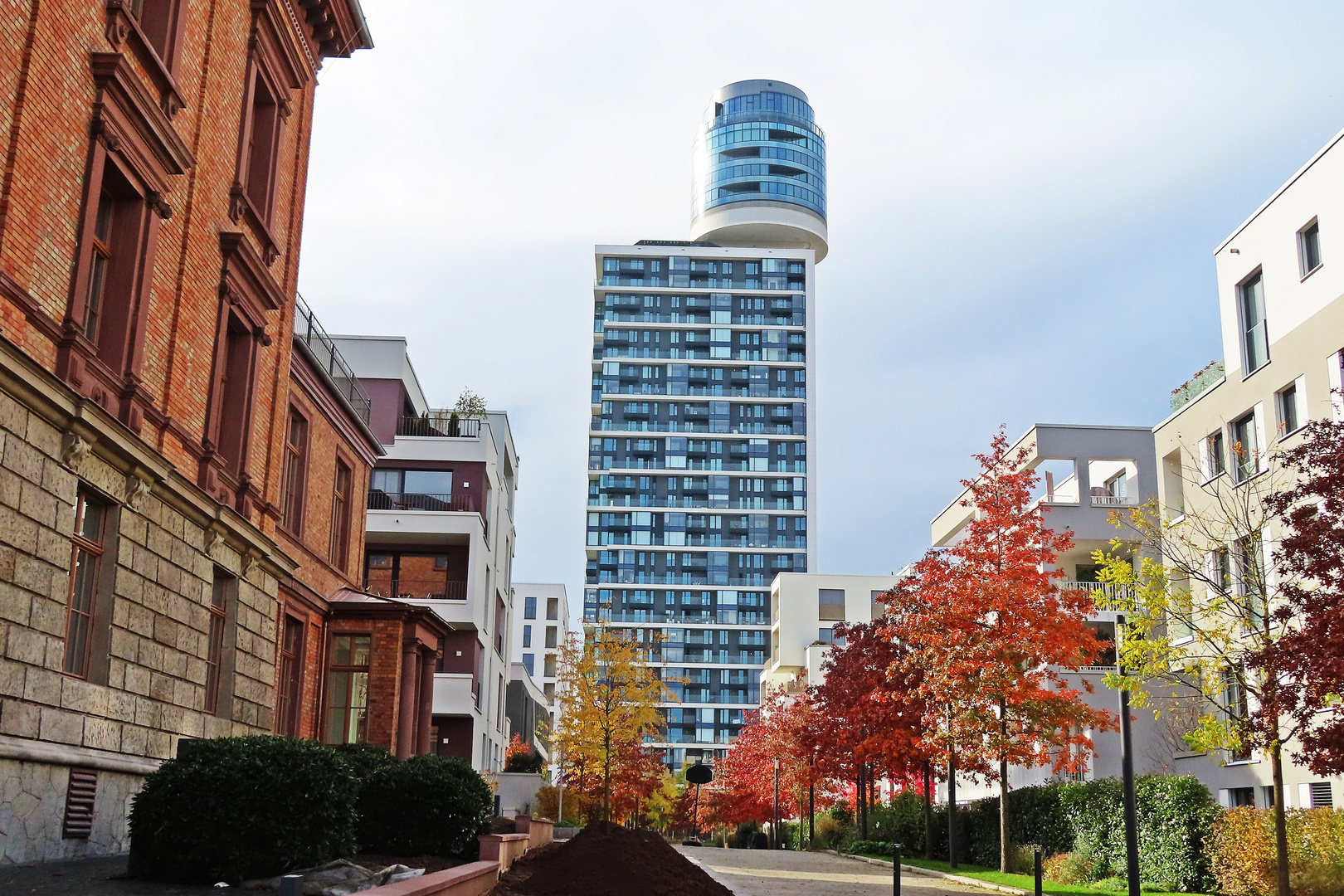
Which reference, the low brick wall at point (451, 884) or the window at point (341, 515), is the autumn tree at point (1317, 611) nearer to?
the low brick wall at point (451, 884)

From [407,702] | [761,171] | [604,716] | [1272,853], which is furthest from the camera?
[761,171]

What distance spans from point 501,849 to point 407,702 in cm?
1211

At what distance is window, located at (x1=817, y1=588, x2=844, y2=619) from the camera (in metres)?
107

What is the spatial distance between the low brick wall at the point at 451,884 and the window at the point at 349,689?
12.0m

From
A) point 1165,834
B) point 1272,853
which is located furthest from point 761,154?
point 1272,853

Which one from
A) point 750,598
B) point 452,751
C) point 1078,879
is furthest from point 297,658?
point 750,598

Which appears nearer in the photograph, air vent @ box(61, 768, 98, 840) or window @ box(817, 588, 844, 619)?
air vent @ box(61, 768, 98, 840)

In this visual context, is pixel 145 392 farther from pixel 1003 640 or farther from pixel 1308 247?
pixel 1308 247

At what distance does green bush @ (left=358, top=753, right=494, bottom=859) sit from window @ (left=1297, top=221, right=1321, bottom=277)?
21.6 metres

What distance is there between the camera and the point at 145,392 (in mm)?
16156

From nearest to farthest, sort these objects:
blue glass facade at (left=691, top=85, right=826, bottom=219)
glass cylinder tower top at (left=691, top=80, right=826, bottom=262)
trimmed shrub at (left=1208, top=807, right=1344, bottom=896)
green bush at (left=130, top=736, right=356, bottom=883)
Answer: green bush at (left=130, top=736, right=356, bottom=883) < trimmed shrub at (left=1208, top=807, right=1344, bottom=896) < glass cylinder tower top at (left=691, top=80, right=826, bottom=262) < blue glass facade at (left=691, top=85, right=826, bottom=219)

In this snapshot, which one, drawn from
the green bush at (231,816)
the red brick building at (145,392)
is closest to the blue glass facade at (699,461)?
the red brick building at (145,392)

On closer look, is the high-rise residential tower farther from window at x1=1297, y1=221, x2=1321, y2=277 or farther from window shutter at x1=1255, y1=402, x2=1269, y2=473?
window at x1=1297, y1=221, x2=1321, y2=277

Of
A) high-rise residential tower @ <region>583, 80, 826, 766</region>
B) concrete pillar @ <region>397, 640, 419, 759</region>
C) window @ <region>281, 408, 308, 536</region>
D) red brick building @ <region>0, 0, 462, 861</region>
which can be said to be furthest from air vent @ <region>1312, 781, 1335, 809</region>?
high-rise residential tower @ <region>583, 80, 826, 766</region>
